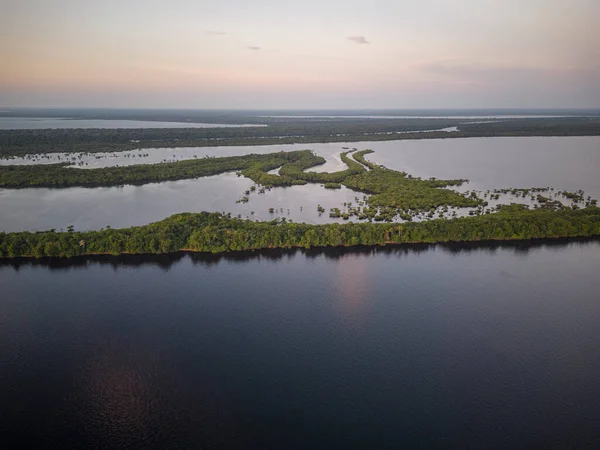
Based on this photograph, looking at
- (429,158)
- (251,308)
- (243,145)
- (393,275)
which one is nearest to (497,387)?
(393,275)

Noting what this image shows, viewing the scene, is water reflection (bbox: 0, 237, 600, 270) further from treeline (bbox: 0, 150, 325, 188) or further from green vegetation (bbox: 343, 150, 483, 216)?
treeline (bbox: 0, 150, 325, 188)

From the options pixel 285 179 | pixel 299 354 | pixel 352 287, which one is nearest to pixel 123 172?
pixel 285 179

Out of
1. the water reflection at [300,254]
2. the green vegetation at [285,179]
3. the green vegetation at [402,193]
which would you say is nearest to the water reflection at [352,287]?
the water reflection at [300,254]

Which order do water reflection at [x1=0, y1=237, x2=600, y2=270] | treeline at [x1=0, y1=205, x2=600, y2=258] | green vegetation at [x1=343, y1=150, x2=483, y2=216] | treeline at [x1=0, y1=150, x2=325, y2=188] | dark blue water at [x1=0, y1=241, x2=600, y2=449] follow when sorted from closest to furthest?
dark blue water at [x1=0, y1=241, x2=600, y2=449], water reflection at [x1=0, y1=237, x2=600, y2=270], treeline at [x1=0, y1=205, x2=600, y2=258], green vegetation at [x1=343, y1=150, x2=483, y2=216], treeline at [x1=0, y1=150, x2=325, y2=188]

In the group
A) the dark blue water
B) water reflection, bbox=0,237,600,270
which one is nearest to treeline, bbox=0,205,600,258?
water reflection, bbox=0,237,600,270

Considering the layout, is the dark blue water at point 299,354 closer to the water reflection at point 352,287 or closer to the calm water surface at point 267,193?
the water reflection at point 352,287

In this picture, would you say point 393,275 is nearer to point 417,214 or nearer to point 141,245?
point 417,214

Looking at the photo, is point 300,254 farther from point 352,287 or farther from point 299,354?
point 299,354
